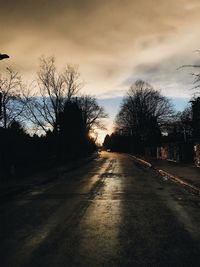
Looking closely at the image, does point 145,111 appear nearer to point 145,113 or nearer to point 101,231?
point 145,113

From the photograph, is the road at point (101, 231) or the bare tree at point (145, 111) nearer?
the road at point (101, 231)

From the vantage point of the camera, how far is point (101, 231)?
928cm

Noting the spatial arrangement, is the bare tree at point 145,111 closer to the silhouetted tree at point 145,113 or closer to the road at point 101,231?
the silhouetted tree at point 145,113

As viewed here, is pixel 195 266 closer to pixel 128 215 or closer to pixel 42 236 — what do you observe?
pixel 42 236

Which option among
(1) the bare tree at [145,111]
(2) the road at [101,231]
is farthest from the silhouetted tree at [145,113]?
(2) the road at [101,231]

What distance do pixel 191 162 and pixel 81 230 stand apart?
34475mm

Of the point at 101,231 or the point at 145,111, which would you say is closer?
the point at 101,231

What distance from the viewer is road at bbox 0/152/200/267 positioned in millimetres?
6840

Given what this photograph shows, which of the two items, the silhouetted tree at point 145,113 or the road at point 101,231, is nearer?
the road at point 101,231

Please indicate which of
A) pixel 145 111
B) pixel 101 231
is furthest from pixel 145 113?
pixel 101 231

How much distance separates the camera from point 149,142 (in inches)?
3787

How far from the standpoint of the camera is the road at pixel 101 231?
6.84 metres

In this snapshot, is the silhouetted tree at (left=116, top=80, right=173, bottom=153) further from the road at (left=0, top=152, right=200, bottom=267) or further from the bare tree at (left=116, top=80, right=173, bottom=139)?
the road at (left=0, top=152, right=200, bottom=267)

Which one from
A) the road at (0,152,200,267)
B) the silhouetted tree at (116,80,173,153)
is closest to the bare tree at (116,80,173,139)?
the silhouetted tree at (116,80,173,153)
